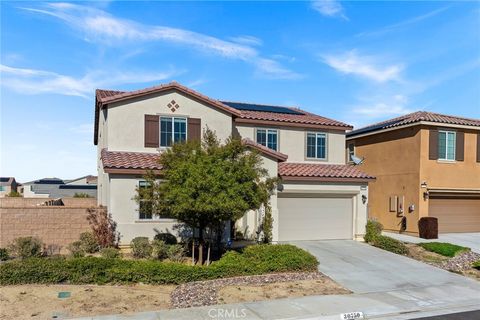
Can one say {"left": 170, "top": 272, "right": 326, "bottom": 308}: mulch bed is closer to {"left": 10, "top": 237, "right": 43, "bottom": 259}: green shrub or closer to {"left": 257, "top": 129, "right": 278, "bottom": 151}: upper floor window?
{"left": 10, "top": 237, "right": 43, "bottom": 259}: green shrub

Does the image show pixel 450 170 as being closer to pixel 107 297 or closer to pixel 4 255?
pixel 107 297

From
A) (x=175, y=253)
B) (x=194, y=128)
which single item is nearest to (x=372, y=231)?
(x=194, y=128)

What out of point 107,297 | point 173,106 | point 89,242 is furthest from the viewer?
point 173,106

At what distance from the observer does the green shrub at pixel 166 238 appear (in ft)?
51.4

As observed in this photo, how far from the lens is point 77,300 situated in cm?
992

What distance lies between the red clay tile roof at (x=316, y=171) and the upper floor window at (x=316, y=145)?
595mm

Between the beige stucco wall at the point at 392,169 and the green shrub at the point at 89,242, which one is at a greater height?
the beige stucco wall at the point at 392,169

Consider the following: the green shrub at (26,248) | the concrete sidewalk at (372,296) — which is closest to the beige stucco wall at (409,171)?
the concrete sidewalk at (372,296)

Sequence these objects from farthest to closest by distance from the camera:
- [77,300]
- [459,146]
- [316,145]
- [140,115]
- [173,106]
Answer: [459,146]
[316,145]
[173,106]
[140,115]
[77,300]

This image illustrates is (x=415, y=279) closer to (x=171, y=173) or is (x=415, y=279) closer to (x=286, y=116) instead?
(x=171, y=173)

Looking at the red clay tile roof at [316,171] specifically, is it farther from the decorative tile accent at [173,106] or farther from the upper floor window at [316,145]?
→ the decorative tile accent at [173,106]

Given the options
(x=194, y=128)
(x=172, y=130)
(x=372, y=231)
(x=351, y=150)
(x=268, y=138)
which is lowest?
(x=372, y=231)

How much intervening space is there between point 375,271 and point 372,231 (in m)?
5.20

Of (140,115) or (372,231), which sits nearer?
(140,115)
